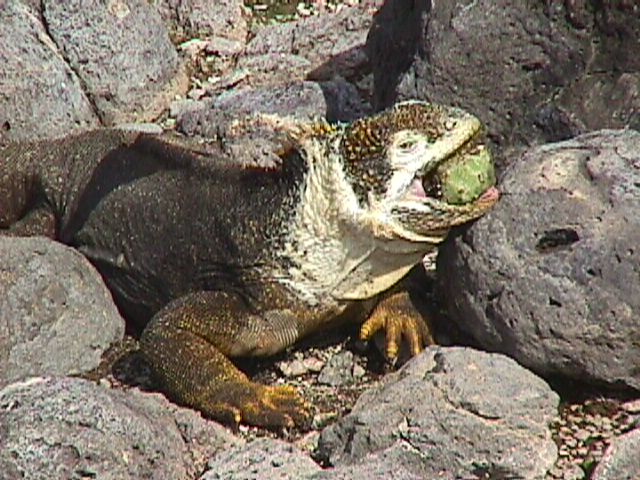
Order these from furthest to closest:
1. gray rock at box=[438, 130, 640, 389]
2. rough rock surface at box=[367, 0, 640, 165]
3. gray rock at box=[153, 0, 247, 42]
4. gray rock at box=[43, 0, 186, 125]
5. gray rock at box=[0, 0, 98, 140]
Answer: gray rock at box=[153, 0, 247, 42], gray rock at box=[43, 0, 186, 125], gray rock at box=[0, 0, 98, 140], rough rock surface at box=[367, 0, 640, 165], gray rock at box=[438, 130, 640, 389]

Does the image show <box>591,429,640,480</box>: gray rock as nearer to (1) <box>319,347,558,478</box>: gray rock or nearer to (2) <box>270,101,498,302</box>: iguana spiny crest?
(1) <box>319,347,558,478</box>: gray rock

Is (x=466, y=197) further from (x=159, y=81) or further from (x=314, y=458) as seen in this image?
(x=159, y=81)

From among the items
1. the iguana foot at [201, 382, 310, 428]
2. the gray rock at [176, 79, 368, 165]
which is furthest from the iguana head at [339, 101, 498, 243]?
the gray rock at [176, 79, 368, 165]

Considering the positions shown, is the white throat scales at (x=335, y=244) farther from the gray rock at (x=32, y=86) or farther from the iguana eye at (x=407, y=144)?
the gray rock at (x=32, y=86)

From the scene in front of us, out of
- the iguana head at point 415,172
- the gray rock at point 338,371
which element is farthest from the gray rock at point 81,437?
the iguana head at point 415,172

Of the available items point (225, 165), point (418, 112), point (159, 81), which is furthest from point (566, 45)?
point (159, 81)

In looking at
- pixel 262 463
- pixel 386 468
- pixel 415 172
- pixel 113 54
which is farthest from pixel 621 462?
pixel 113 54
